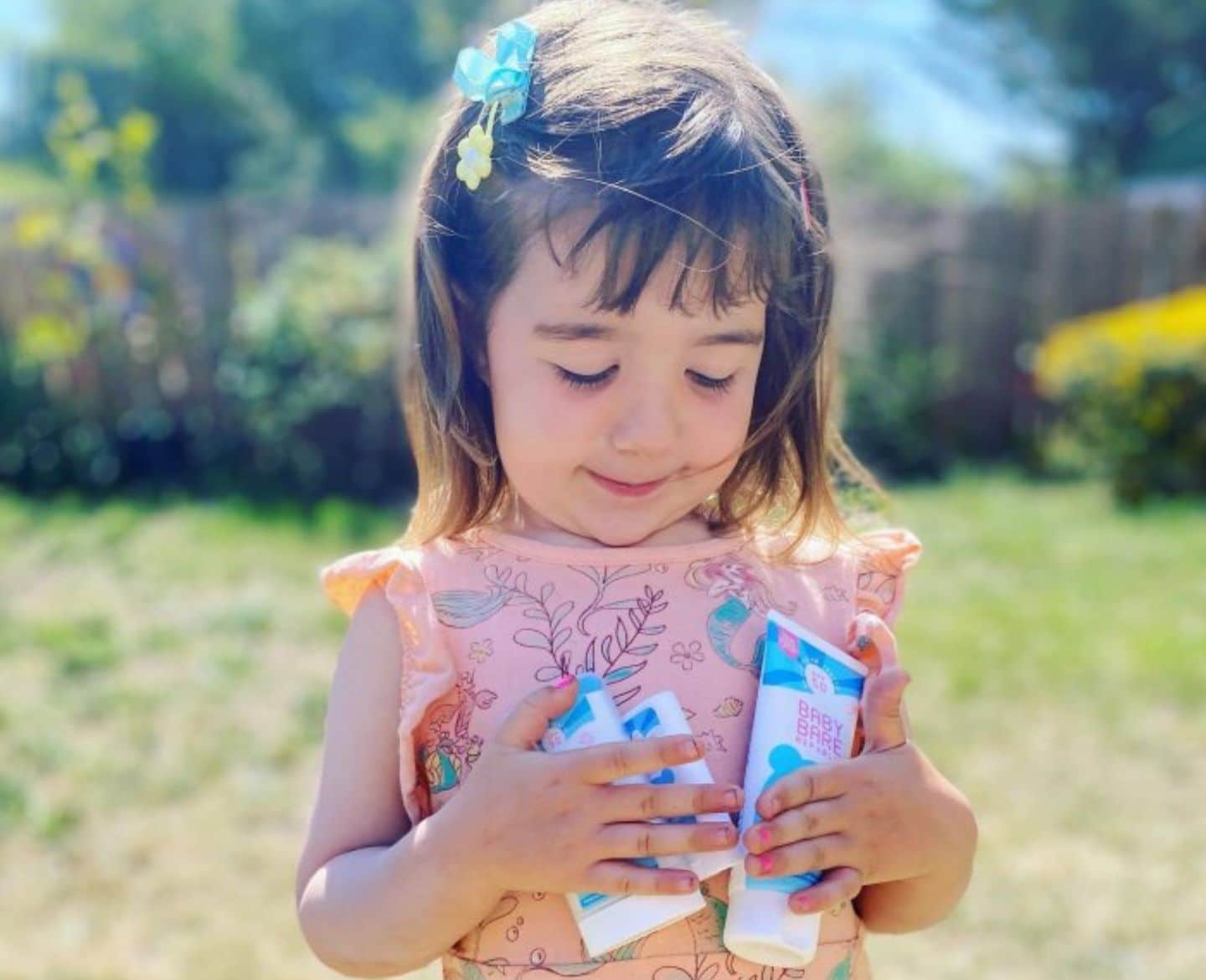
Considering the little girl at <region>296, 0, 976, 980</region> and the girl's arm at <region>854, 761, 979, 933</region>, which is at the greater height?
the little girl at <region>296, 0, 976, 980</region>

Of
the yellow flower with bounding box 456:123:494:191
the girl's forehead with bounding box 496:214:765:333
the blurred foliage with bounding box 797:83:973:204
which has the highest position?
the yellow flower with bounding box 456:123:494:191

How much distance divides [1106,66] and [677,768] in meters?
23.2

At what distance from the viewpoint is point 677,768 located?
121 cm

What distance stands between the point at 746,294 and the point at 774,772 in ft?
1.54

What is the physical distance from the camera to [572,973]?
50.9 inches

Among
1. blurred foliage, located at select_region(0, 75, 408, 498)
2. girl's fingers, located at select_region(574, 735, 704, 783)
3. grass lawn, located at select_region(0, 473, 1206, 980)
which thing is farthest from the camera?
blurred foliage, located at select_region(0, 75, 408, 498)

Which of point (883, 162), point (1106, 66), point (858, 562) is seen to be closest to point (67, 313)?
point (858, 562)

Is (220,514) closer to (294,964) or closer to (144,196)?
(144,196)

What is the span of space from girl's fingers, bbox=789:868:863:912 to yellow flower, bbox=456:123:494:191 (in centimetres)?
76

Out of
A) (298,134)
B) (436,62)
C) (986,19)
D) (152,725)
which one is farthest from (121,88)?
(152,725)

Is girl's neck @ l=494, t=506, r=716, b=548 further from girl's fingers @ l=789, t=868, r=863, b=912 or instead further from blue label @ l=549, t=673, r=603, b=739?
girl's fingers @ l=789, t=868, r=863, b=912

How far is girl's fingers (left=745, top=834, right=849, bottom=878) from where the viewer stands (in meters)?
1.18

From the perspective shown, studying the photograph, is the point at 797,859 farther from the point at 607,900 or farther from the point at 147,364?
the point at 147,364

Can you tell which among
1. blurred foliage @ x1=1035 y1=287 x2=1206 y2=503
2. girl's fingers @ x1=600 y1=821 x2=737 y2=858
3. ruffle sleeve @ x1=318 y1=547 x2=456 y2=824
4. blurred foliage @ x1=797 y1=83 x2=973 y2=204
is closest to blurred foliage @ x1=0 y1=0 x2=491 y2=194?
blurred foliage @ x1=797 y1=83 x2=973 y2=204
